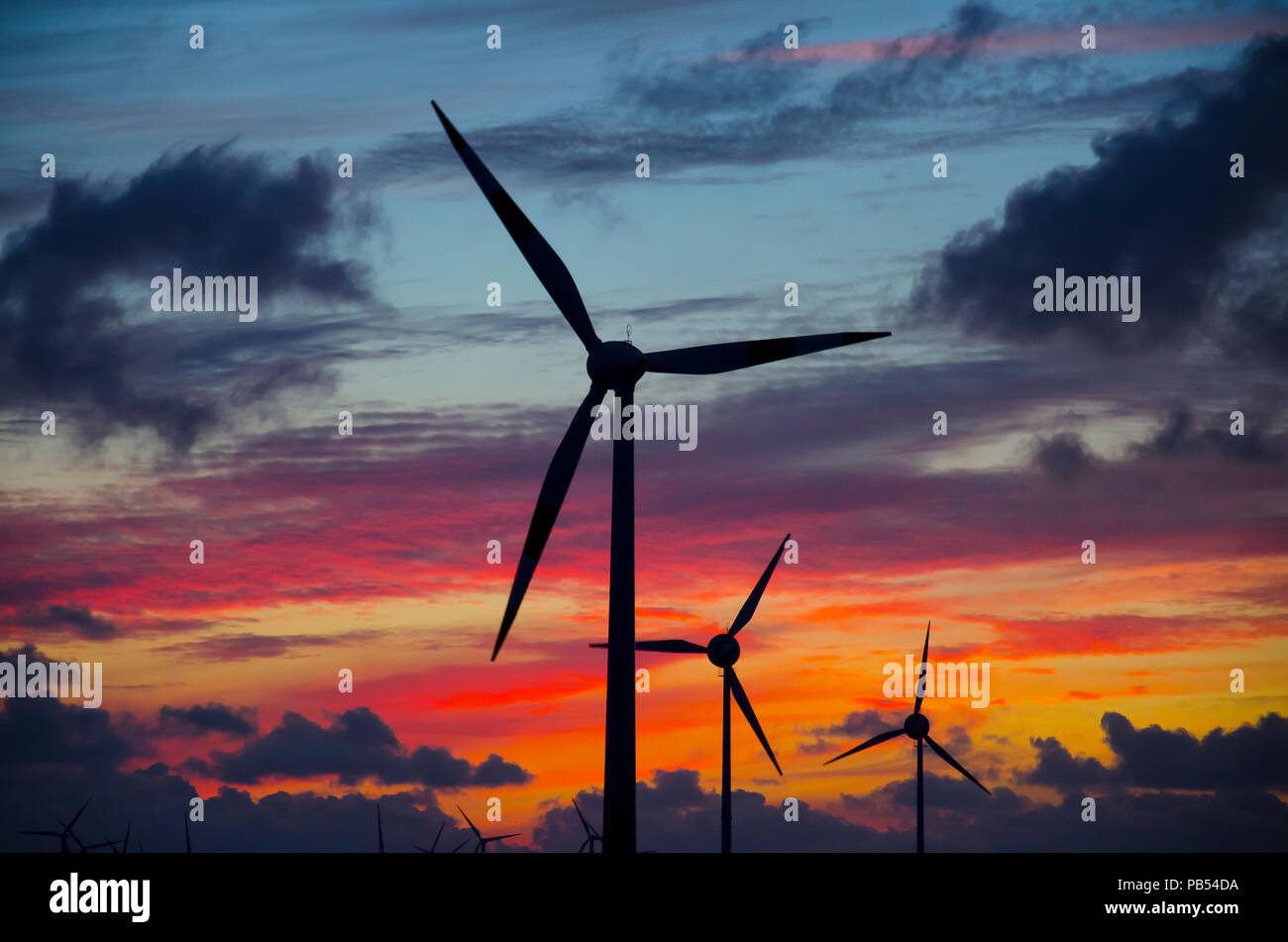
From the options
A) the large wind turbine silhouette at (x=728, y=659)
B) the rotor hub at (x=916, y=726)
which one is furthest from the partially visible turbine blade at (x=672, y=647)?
the rotor hub at (x=916, y=726)

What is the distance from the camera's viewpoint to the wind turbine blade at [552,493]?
57.6 meters

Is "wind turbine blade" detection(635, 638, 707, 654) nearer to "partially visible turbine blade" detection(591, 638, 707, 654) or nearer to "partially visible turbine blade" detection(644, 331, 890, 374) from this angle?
"partially visible turbine blade" detection(591, 638, 707, 654)

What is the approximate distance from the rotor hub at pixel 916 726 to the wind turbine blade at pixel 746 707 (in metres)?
21.8

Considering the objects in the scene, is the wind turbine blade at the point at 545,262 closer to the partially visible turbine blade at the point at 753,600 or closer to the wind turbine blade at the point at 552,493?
the wind turbine blade at the point at 552,493

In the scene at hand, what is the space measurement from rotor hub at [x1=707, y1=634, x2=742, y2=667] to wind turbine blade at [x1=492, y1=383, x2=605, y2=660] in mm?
41523

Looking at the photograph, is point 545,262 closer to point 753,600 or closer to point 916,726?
point 753,600

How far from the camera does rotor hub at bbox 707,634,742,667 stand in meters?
99.3

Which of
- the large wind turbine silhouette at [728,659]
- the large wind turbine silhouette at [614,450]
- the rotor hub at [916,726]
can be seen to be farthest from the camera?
the rotor hub at [916,726]

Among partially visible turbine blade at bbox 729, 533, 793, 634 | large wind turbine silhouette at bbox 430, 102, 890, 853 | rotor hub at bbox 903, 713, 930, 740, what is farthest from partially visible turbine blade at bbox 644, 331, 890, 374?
rotor hub at bbox 903, 713, 930, 740

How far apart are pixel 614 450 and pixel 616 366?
3.62 metres
